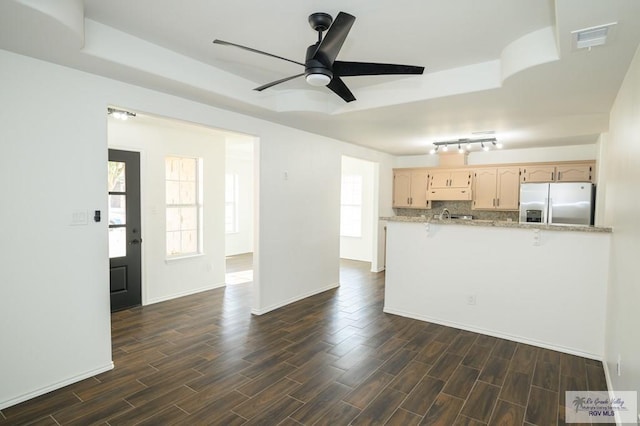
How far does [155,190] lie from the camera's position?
4844 millimetres

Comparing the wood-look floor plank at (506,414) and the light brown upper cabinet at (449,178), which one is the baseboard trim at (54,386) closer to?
the wood-look floor plank at (506,414)

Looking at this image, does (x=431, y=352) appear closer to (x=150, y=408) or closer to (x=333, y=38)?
(x=150, y=408)

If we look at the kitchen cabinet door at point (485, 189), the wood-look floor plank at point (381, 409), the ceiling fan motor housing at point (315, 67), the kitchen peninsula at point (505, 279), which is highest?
the ceiling fan motor housing at point (315, 67)

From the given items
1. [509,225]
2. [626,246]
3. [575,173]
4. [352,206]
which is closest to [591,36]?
[626,246]

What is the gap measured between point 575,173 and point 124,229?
282 inches

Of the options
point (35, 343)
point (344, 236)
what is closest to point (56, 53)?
point (35, 343)

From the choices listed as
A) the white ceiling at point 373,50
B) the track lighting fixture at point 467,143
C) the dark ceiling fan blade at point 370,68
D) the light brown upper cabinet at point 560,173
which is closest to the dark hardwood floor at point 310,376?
the dark ceiling fan blade at point 370,68

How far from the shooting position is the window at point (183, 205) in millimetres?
5168

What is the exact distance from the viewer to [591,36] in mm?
2010

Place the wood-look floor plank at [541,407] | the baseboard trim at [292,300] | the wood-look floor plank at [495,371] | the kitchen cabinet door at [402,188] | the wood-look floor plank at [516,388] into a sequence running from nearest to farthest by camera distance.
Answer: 1. the wood-look floor plank at [541,407]
2. the wood-look floor plank at [516,388]
3. the wood-look floor plank at [495,371]
4. the baseboard trim at [292,300]
5. the kitchen cabinet door at [402,188]

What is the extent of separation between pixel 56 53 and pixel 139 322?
3017 millimetres

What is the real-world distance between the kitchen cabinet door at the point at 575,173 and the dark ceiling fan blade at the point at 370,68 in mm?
4956

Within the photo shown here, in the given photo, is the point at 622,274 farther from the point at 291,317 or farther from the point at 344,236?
the point at 344,236

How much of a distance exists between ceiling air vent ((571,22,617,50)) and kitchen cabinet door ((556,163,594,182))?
4430 mm
